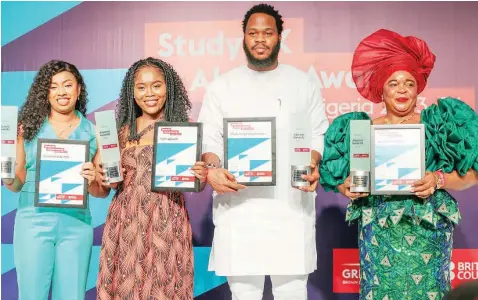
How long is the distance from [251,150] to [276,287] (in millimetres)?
747

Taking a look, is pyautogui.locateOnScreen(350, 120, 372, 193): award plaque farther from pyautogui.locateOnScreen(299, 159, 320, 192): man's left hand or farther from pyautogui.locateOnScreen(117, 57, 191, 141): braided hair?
pyautogui.locateOnScreen(117, 57, 191, 141): braided hair

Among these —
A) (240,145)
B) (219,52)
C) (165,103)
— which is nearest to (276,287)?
(240,145)

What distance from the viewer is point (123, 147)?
296 centimetres

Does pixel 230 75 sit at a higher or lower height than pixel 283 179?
higher

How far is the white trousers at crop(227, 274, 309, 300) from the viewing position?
2973 mm

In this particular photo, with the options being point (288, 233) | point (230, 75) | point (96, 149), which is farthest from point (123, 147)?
point (288, 233)

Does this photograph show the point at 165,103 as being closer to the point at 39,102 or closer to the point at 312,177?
the point at 39,102

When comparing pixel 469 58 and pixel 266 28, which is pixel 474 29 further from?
pixel 266 28

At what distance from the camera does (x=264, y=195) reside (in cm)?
298

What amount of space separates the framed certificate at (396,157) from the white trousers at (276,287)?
0.67 metres

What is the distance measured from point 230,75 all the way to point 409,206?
3.82 ft

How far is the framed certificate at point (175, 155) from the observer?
9.23ft

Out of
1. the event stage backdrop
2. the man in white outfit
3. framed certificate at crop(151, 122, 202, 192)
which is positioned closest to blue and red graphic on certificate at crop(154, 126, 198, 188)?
framed certificate at crop(151, 122, 202, 192)

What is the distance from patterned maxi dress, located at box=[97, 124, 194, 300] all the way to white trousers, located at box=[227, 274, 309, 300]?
27 cm
